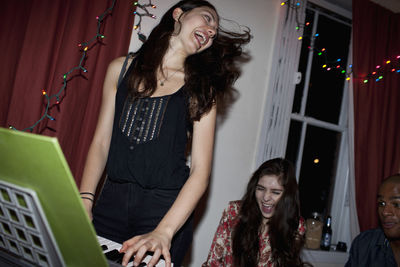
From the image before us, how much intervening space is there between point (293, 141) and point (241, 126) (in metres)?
0.81

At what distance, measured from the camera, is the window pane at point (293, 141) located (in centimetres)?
336

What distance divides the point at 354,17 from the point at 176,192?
2.89 m

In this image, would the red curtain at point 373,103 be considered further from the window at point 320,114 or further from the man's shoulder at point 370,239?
the man's shoulder at point 370,239

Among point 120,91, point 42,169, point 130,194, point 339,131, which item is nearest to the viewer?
point 42,169

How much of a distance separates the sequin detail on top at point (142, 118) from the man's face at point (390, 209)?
77.0 inches

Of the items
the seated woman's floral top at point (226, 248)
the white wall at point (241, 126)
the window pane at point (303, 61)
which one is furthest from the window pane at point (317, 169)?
the seated woman's floral top at point (226, 248)

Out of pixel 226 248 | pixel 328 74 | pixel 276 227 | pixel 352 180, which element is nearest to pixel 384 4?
pixel 328 74

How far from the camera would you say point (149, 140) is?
1.21m

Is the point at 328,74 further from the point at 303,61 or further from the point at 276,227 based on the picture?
the point at 276,227

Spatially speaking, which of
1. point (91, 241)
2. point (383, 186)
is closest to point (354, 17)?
point (383, 186)

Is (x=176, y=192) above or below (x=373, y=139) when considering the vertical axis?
below

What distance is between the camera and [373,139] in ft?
11.1

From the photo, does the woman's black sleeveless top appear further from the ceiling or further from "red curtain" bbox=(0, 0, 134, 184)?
the ceiling

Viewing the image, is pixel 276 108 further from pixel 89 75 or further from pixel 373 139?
pixel 89 75
